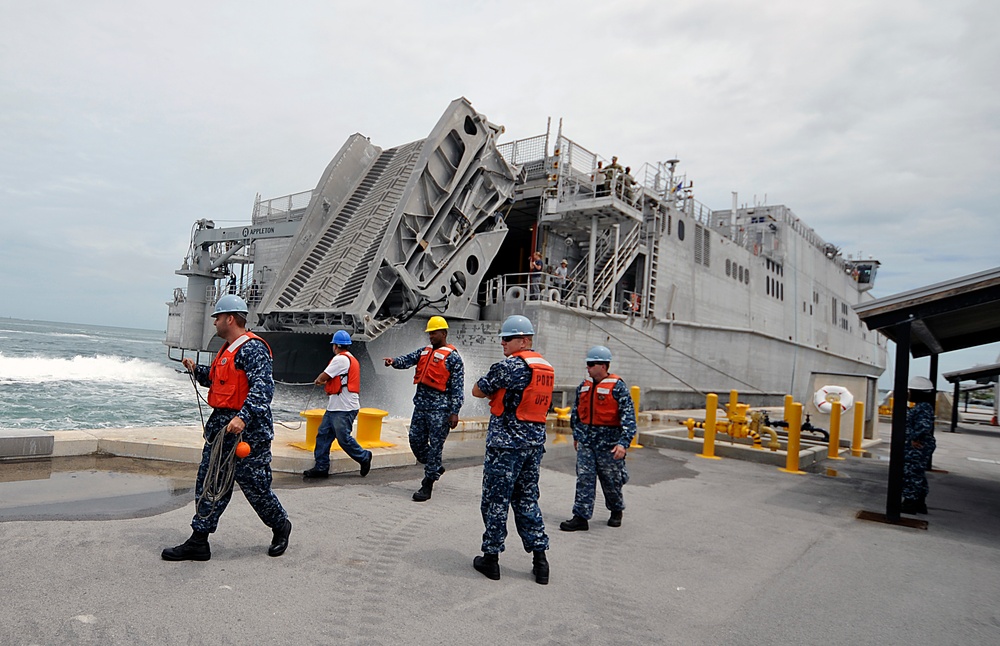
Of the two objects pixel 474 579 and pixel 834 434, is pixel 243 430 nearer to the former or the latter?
pixel 474 579

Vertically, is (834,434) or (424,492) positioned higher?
(834,434)

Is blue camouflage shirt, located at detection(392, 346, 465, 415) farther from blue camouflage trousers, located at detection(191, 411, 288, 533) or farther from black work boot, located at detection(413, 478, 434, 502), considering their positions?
blue camouflage trousers, located at detection(191, 411, 288, 533)

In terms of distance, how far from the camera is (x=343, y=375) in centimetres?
612

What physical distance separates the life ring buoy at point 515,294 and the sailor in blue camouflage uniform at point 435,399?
9037 millimetres

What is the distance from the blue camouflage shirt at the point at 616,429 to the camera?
16.2 ft

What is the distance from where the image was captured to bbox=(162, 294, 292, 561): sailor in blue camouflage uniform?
Answer: 3.56 metres

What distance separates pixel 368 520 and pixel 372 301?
8167 mm

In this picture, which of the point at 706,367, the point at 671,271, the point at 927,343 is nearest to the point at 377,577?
the point at 927,343

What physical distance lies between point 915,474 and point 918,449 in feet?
0.88

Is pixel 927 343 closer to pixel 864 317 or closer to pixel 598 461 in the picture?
pixel 864 317

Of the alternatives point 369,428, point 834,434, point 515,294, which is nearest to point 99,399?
point 515,294

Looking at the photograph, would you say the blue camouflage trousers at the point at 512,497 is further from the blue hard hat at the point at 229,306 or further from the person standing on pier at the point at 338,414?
the person standing on pier at the point at 338,414

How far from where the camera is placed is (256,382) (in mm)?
3637

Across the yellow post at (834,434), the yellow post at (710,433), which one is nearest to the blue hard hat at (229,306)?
the yellow post at (710,433)
